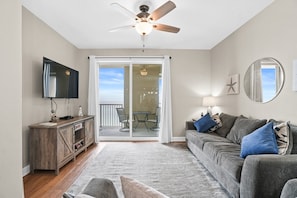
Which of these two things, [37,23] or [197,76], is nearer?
[37,23]

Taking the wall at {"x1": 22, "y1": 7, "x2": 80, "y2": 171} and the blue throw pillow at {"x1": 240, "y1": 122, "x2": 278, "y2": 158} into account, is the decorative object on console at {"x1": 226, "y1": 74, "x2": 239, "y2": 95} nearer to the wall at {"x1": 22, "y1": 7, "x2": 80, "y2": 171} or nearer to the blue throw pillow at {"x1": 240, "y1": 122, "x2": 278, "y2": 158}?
the blue throw pillow at {"x1": 240, "y1": 122, "x2": 278, "y2": 158}

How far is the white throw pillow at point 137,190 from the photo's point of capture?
73 centimetres

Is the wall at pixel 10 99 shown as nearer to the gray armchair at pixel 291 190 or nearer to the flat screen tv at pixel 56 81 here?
the flat screen tv at pixel 56 81

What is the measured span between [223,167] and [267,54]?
76.5 inches

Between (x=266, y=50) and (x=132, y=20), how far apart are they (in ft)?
7.75


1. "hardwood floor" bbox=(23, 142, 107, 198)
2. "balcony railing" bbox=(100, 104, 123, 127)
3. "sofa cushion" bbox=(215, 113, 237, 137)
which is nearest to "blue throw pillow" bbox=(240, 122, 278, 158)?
"sofa cushion" bbox=(215, 113, 237, 137)

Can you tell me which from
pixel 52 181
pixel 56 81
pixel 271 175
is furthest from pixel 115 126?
pixel 271 175

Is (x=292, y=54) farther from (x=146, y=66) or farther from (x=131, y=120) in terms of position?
(x=131, y=120)

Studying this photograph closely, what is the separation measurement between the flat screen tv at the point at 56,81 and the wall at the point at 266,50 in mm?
3627

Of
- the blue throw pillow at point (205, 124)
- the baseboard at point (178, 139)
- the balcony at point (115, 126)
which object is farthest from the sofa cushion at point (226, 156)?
the balcony at point (115, 126)

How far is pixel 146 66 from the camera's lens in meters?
5.49

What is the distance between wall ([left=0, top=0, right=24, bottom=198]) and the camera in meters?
1.50

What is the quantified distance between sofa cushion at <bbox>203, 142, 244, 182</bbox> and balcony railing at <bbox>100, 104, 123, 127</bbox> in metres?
3.34

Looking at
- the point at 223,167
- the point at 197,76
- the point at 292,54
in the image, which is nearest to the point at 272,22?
the point at 292,54
